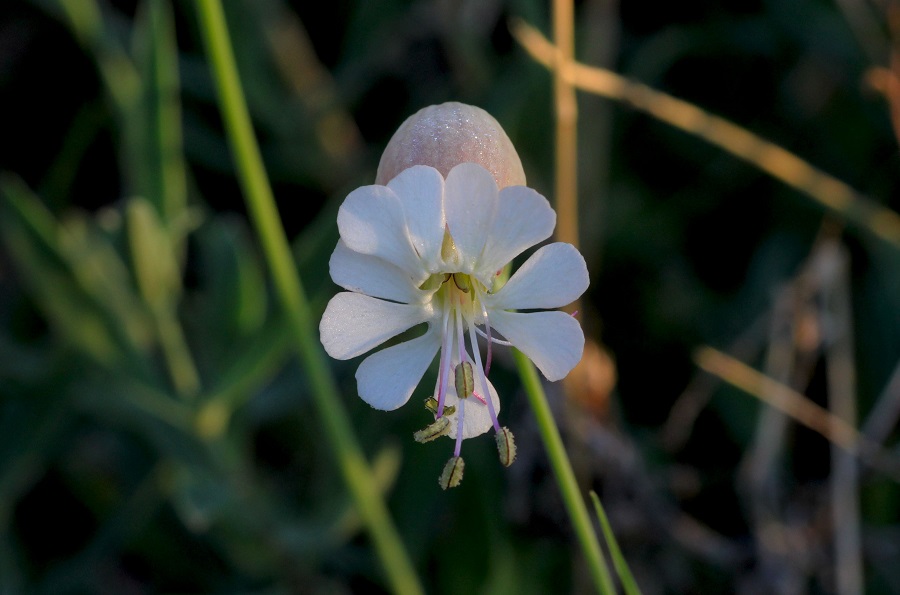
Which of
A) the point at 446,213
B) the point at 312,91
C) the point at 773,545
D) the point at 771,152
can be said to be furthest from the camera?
the point at 312,91

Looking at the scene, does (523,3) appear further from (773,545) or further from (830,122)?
(773,545)

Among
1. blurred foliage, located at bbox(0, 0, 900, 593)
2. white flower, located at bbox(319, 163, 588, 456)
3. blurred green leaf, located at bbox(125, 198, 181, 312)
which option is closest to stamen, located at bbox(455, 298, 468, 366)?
white flower, located at bbox(319, 163, 588, 456)

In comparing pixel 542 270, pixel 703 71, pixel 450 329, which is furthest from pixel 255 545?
pixel 703 71

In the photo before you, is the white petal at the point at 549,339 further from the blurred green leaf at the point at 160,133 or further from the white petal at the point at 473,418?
the blurred green leaf at the point at 160,133

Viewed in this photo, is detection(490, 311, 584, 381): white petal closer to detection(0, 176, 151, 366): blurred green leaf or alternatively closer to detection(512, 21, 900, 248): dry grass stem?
detection(512, 21, 900, 248): dry grass stem

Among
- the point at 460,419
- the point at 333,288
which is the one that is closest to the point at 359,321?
the point at 460,419

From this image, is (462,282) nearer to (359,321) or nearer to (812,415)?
(359,321)
